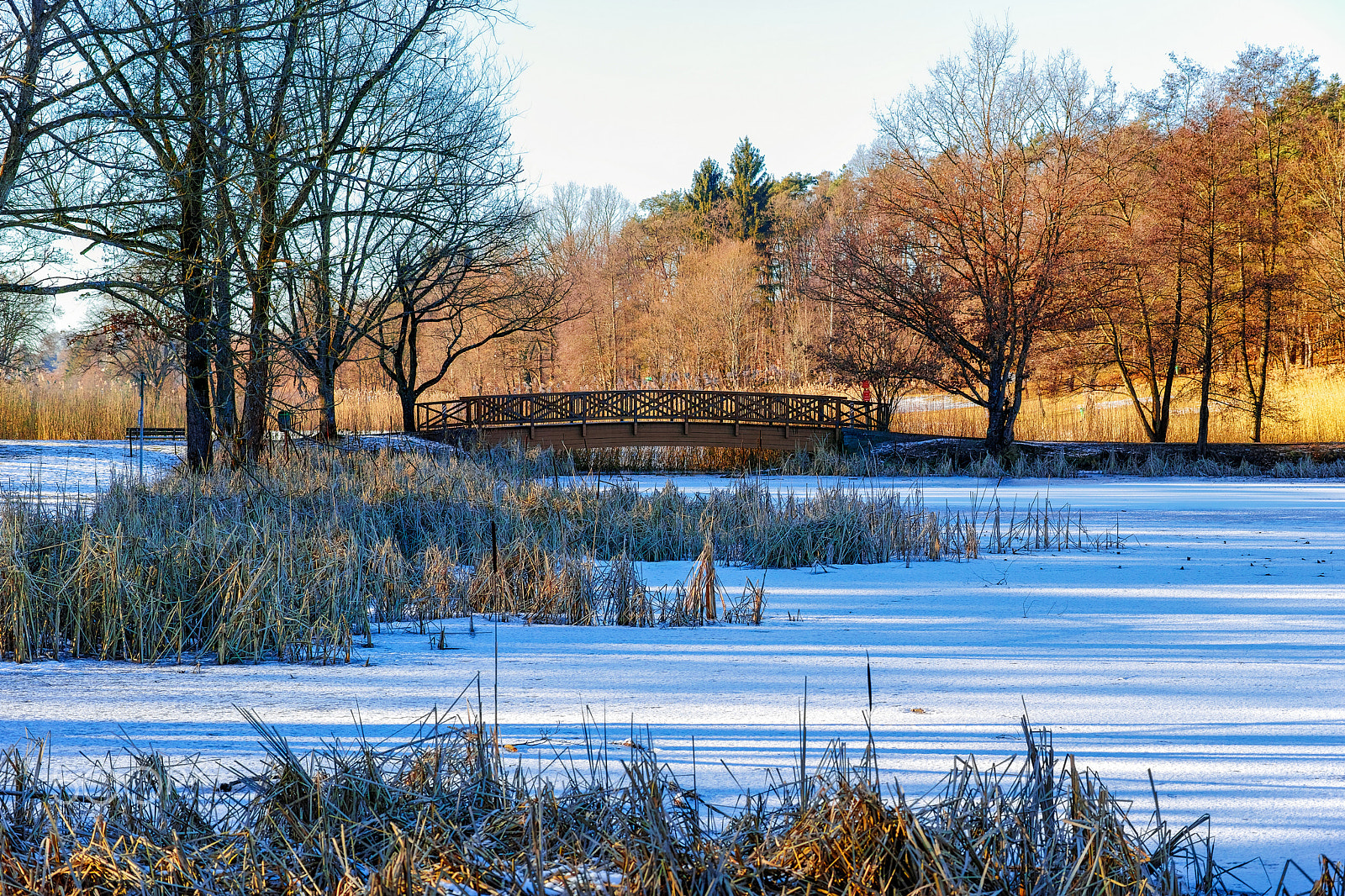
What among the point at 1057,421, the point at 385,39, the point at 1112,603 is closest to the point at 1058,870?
the point at 1112,603

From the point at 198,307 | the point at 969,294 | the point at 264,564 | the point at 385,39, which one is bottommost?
the point at 264,564

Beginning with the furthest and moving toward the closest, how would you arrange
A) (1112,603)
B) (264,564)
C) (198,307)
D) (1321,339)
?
(1321,339), (198,307), (1112,603), (264,564)

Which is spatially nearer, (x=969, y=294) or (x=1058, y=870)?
(x=1058, y=870)

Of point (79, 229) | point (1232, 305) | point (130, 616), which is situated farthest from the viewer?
point (1232, 305)

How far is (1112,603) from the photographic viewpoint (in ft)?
18.7

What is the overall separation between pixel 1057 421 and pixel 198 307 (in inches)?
961

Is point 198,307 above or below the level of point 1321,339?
below

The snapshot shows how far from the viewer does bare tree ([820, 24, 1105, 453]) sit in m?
19.2

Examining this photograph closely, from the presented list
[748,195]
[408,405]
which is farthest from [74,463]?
[748,195]

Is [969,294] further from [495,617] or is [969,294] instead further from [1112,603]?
[495,617]

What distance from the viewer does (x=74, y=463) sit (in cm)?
1245

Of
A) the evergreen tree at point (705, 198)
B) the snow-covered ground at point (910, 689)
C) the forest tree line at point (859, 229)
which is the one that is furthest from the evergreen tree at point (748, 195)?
the snow-covered ground at point (910, 689)

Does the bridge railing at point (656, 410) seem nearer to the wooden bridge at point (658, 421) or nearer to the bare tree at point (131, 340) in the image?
the wooden bridge at point (658, 421)

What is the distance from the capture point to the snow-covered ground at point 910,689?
2.71 meters
